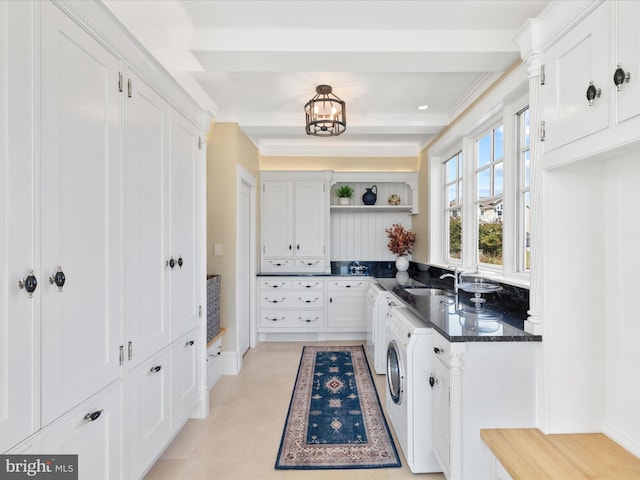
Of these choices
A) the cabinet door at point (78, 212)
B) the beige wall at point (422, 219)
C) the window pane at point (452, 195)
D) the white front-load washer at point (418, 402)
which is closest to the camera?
the cabinet door at point (78, 212)

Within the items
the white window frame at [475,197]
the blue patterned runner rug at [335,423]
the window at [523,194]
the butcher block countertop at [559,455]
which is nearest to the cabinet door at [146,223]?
the blue patterned runner rug at [335,423]

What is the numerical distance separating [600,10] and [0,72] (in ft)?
6.71

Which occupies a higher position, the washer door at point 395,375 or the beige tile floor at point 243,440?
the washer door at point 395,375

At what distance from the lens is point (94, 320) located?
53.4 inches

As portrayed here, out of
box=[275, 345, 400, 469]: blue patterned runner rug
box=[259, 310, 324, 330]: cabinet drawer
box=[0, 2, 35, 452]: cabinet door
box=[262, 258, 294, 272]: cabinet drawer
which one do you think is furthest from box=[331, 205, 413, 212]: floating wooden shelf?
box=[0, 2, 35, 452]: cabinet door

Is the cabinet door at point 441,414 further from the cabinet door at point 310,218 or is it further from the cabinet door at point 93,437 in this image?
the cabinet door at point 310,218

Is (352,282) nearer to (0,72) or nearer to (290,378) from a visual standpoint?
(290,378)

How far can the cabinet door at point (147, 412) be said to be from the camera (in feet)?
5.32

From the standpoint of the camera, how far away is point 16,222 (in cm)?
99

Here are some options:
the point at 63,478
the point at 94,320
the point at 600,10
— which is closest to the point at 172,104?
the point at 94,320

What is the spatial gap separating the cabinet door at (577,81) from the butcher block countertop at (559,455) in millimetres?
1318

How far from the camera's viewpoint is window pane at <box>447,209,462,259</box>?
3.59 meters

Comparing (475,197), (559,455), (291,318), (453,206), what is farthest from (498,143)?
(291,318)

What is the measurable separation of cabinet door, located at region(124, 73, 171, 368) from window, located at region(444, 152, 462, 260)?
285 centimetres
